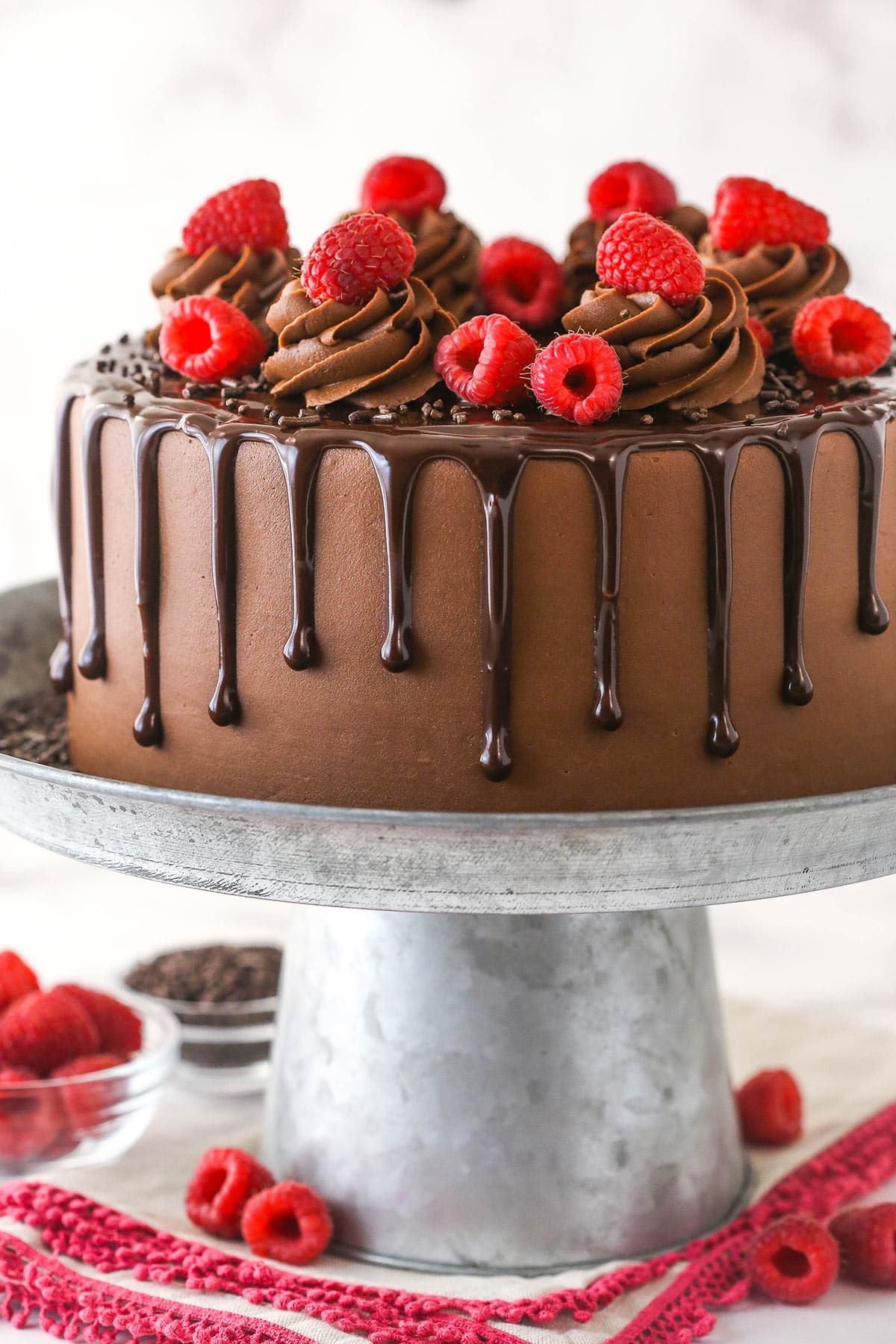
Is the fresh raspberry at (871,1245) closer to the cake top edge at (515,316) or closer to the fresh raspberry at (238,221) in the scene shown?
the cake top edge at (515,316)

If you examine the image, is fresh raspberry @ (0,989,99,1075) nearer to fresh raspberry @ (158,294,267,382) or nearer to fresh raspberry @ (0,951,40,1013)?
fresh raspberry @ (0,951,40,1013)

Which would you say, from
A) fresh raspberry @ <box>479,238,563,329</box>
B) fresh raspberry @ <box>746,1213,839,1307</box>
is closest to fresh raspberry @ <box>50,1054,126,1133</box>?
A: fresh raspberry @ <box>746,1213,839,1307</box>

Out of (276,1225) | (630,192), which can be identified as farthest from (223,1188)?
(630,192)

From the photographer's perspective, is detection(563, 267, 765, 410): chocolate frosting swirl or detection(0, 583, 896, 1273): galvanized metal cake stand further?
detection(0, 583, 896, 1273): galvanized metal cake stand

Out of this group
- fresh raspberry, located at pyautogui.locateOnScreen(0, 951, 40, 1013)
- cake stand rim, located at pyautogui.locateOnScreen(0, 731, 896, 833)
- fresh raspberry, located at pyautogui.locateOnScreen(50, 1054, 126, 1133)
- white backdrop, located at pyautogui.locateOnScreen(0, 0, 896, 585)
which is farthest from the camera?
white backdrop, located at pyautogui.locateOnScreen(0, 0, 896, 585)

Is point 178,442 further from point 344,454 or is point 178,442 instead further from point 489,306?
point 489,306

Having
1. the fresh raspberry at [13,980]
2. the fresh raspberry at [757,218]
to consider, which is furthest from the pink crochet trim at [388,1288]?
the fresh raspberry at [757,218]
